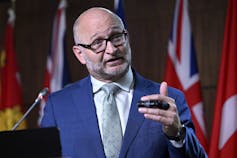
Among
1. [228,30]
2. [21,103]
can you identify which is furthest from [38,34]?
[228,30]

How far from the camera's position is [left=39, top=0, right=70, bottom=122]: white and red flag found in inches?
146

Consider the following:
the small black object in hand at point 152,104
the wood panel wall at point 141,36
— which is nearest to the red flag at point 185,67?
the wood panel wall at point 141,36

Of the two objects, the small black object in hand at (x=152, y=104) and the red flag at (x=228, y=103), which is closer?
the small black object in hand at (x=152, y=104)

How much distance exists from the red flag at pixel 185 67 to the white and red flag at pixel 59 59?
3.17 feet

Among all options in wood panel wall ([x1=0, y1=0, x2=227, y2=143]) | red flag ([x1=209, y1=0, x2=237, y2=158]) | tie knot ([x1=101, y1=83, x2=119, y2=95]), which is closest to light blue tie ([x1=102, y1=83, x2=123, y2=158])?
tie knot ([x1=101, y1=83, x2=119, y2=95])

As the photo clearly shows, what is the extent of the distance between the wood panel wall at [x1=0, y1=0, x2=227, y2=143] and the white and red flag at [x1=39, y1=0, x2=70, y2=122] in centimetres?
32

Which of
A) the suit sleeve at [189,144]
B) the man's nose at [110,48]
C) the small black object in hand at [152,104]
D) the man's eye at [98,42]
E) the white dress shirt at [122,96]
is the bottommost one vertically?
the suit sleeve at [189,144]

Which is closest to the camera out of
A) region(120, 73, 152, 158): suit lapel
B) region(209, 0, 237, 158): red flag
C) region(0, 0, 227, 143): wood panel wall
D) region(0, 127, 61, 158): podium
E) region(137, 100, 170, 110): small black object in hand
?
region(0, 127, 61, 158): podium

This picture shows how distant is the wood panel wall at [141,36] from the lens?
3.49 m

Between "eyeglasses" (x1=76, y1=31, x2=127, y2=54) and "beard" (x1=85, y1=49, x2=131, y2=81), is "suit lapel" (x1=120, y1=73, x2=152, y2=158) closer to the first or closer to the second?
"beard" (x1=85, y1=49, x2=131, y2=81)

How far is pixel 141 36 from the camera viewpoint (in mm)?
3766

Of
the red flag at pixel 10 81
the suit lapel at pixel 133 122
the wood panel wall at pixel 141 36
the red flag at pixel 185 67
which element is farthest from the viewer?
the red flag at pixel 10 81

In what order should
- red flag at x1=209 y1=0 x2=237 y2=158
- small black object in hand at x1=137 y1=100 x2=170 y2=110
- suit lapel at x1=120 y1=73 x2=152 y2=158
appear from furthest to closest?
red flag at x1=209 y1=0 x2=237 y2=158 → suit lapel at x1=120 y1=73 x2=152 y2=158 → small black object in hand at x1=137 y1=100 x2=170 y2=110

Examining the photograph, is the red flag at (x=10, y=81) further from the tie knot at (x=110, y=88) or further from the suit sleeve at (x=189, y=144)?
the suit sleeve at (x=189, y=144)
